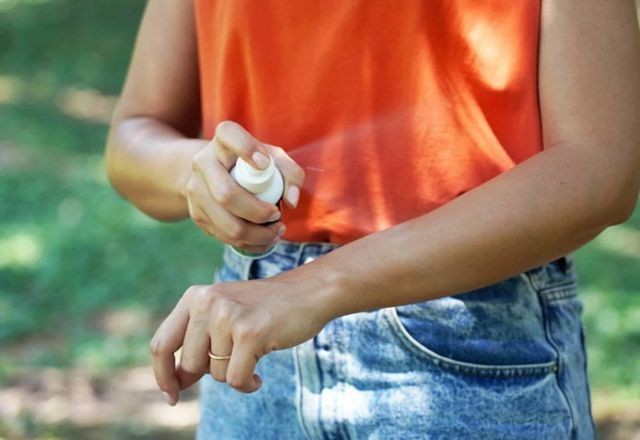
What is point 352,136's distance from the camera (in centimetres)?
163

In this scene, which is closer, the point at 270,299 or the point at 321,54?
the point at 270,299

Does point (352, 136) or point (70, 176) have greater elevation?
point (352, 136)

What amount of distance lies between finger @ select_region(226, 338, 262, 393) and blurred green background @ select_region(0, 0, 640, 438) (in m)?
2.78

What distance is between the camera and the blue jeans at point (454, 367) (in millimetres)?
1562

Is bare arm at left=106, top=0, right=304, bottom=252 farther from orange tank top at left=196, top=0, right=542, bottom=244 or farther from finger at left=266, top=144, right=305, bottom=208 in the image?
orange tank top at left=196, top=0, right=542, bottom=244

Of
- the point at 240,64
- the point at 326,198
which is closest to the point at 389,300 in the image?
the point at 326,198

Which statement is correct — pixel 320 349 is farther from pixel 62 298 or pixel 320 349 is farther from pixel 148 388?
pixel 62 298

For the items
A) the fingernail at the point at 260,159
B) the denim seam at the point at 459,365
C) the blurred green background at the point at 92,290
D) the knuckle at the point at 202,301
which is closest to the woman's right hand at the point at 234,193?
the fingernail at the point at 260,159

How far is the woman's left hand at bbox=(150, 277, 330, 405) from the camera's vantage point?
1.33m

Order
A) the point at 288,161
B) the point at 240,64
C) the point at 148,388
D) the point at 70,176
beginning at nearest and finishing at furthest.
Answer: the point at 288,161 < the point at 240,64 < the point at 148,388 < the point at 70,176

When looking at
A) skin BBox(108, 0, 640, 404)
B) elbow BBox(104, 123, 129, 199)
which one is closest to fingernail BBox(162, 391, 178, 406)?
skin BBox(108, 0, 640, 404)

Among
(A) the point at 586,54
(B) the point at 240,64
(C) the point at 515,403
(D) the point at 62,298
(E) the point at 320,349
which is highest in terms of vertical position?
(A) the point at 586,54

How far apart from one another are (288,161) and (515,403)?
44cm

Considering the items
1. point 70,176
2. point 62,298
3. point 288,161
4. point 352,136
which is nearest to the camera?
point 288,161
